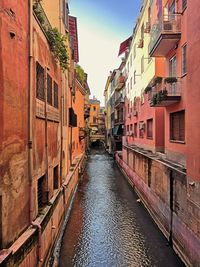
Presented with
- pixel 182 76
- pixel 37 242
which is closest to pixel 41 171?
pixel 37 242

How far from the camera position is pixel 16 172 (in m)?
6.55

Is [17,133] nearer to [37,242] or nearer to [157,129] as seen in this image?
[37,242]

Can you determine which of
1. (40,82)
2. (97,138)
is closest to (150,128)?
(40,82)

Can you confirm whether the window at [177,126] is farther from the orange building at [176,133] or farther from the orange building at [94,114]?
the orange building at [94,114]

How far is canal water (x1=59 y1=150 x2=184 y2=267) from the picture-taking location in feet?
32.2

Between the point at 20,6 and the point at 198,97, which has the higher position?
the point at 20,6

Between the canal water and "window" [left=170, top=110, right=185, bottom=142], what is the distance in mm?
4124

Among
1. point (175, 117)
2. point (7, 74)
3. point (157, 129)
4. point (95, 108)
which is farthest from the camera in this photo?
point (95, 108)

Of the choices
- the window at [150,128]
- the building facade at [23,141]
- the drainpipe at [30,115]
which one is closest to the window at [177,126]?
the window at [150,128]

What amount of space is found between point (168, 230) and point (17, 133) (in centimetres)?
759

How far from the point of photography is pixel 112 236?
12.2m

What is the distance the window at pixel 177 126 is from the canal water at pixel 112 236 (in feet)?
13.5

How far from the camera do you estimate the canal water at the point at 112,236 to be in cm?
980

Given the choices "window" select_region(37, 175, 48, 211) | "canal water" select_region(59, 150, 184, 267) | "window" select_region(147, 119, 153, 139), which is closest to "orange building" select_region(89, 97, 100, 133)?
"window" select_region(147, 119, 153, 139)
